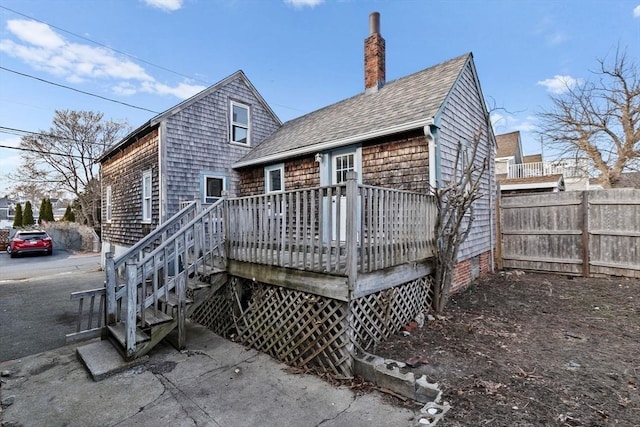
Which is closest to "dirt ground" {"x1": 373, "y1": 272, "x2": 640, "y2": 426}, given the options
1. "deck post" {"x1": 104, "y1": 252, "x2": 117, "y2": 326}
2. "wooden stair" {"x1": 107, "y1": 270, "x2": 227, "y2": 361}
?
"wooden stair" {"x1": 107, "y1": 270, "x2": 227, "y2": 361}

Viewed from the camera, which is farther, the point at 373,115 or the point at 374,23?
the point at 374,23

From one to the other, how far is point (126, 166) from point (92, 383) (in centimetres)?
992

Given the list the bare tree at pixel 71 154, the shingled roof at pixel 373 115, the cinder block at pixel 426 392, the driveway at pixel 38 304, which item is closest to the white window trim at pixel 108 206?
the driveway at pixel 38 304

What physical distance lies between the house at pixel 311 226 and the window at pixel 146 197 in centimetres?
7

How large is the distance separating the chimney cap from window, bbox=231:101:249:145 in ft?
16.4

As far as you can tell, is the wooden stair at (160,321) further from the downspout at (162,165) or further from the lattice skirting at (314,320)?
the downspout at (162,165)

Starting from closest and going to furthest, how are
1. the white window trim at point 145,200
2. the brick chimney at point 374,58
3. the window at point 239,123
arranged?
the brick chimney at point 374,58, the white window trim at point 145,200, the window at point 239,123

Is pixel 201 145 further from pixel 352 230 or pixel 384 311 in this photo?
pixel 384 311

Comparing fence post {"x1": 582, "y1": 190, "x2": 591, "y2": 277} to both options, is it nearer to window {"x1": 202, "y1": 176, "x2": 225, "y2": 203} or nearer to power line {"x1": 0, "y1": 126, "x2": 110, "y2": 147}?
window {"x1": 202, "y1": 176, "x2": 225, "y2": 203}

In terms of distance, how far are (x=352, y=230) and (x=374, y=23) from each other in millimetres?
8267

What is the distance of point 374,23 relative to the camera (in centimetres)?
932

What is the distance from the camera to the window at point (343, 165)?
734 centimetres

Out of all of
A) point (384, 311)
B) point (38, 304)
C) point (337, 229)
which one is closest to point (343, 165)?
point (337, 229)

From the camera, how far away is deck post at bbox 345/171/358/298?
3709mm
